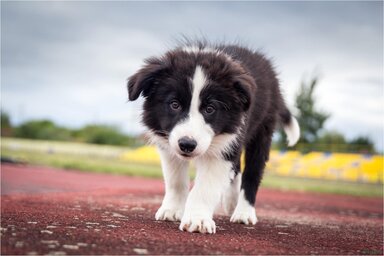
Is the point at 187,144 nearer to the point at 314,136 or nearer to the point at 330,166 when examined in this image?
the point at 330,166

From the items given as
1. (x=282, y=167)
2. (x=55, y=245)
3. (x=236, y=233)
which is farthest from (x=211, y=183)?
(x=282, y=167)

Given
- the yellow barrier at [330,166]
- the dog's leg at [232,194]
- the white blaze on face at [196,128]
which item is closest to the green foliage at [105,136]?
the yellow barrier at [330,166]

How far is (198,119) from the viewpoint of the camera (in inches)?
188

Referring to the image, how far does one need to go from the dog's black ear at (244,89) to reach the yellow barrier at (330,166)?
70.6 feet

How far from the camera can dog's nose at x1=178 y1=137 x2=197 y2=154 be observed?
4582 millimetres

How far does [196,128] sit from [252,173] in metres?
2.20

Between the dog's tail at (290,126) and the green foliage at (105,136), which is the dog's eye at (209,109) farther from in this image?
the green foliage at (105,136)

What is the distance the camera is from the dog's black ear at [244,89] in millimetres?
5148

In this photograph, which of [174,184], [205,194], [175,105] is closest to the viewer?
[175,105]

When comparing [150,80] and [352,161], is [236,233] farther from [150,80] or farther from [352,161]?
[352,161]

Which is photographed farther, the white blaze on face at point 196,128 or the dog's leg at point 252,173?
the dog's leg at point 252,173

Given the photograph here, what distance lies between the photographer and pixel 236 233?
5125 millimetres

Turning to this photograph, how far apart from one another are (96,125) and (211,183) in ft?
206

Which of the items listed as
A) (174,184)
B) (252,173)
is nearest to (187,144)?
(174,184)
